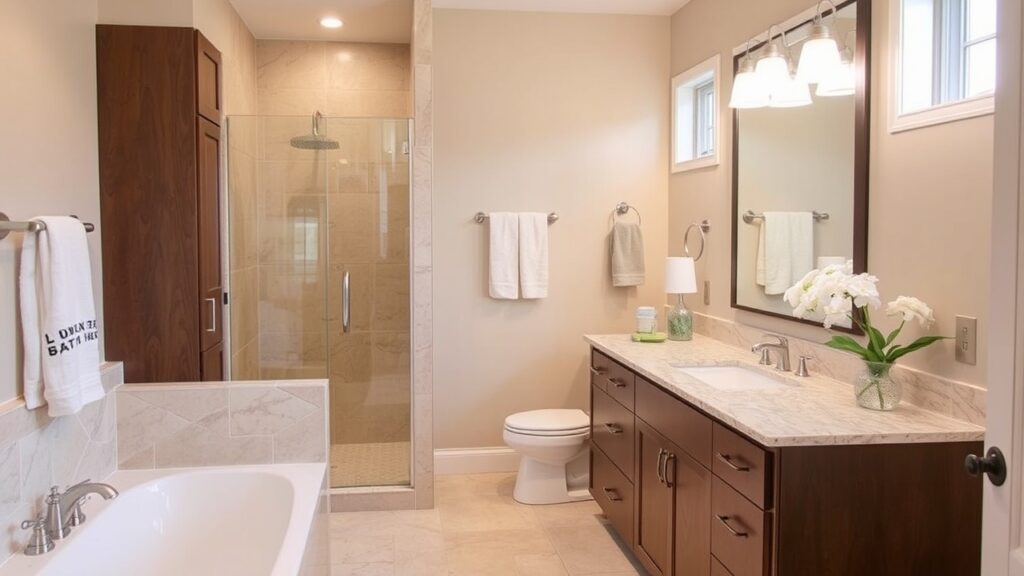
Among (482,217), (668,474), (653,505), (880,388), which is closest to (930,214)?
(880,388)

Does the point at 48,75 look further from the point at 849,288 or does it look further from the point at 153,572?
the point at 849,288

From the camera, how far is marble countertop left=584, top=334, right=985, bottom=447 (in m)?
1.88

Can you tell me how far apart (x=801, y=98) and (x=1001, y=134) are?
139 centimetres

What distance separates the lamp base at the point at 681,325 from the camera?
3.57m

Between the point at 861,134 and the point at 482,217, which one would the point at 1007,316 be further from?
the point at 482,217

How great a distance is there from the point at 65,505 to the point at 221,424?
70 centimetres

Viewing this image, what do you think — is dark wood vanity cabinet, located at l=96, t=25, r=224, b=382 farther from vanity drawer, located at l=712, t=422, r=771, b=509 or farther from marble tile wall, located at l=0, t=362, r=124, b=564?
vanity drawer, located at l=712, t=422, r=771, b=509

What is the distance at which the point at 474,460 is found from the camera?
419cm

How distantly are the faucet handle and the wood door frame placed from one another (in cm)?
223

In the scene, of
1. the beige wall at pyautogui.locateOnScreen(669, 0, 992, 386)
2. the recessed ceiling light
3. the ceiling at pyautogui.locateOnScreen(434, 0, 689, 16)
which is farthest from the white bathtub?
the ceiling at pyautogui.locateOnScreen(434, 0, 689, 16)

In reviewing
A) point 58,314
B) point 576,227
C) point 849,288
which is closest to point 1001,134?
point 849,288

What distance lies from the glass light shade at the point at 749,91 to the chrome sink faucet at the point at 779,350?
929mm

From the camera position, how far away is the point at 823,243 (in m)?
2.71

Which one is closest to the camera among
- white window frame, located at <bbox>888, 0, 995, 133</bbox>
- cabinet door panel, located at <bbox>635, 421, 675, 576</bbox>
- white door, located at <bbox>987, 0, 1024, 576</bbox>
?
white door, located at <bbox>987, 0, 1024, 576</bbox>
